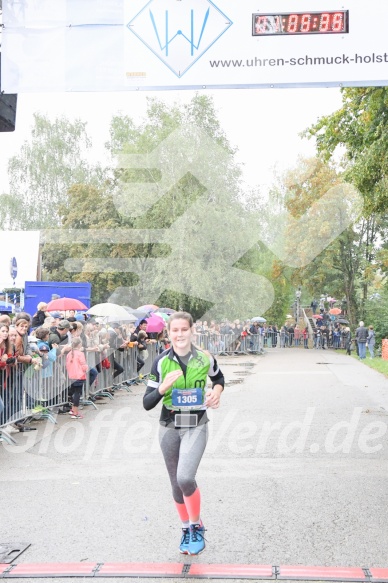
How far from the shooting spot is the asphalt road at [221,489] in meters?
5.71

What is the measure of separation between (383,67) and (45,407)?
7.59m

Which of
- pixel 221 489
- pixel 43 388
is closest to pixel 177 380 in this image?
pixel 221 489

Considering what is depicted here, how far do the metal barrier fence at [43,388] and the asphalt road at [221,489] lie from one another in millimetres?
324

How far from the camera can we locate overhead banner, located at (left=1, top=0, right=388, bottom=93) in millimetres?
7934

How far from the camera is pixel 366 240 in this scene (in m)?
48.5

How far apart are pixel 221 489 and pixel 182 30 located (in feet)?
14.8

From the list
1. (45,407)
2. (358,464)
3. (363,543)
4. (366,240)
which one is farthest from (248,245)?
(363,543)

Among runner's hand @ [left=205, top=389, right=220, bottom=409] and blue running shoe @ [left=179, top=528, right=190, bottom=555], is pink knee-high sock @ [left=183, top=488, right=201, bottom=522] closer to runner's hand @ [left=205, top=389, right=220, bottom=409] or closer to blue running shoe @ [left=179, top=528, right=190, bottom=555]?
blue running shoe @ [left=179, top=528, right=190, bottom=555]

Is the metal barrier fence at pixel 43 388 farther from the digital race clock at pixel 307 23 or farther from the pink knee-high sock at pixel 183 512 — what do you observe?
the digital race clock at pixel 307 23

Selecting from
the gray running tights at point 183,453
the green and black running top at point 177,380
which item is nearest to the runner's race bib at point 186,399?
the green and black running top at point 177,380

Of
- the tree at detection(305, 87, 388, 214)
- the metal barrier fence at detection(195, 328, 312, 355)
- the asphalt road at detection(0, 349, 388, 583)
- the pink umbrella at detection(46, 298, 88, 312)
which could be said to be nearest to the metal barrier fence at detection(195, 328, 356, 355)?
the metal barrier fence at detection(195, 328, 312, 355)

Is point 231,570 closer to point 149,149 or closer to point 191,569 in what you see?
point 191,569

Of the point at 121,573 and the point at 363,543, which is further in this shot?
the point at 363,543

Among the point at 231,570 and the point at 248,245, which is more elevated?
the point at 248,245
